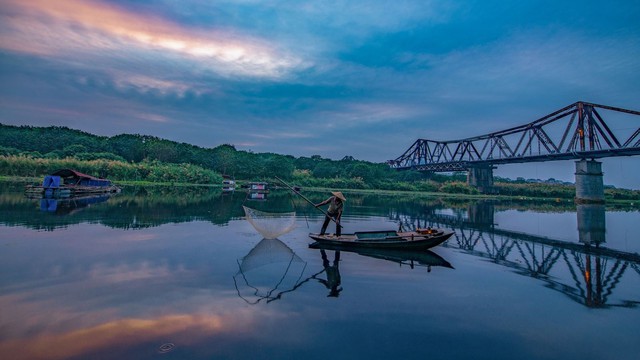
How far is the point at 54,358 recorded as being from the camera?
589 centimetres

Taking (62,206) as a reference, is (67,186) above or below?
above

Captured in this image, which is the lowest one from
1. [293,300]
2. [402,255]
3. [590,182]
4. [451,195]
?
[451,195]

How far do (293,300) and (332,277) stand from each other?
107 inches

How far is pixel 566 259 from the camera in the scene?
16547 mm

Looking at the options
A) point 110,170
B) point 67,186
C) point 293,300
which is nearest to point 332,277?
point 293,300

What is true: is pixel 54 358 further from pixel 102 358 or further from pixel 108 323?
pixel 108 323

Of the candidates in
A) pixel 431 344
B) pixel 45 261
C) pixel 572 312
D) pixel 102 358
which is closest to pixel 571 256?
pixel 572 312

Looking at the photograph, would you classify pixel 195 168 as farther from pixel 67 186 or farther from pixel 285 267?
pixel 285 267

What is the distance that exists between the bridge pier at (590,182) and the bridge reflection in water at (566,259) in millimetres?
43965

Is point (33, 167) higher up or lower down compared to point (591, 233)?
higher up

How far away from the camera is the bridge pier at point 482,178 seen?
320ft

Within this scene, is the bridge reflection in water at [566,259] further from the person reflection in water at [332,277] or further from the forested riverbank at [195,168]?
the forested riverbank at [195,168]

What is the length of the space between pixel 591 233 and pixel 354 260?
73.1 feet

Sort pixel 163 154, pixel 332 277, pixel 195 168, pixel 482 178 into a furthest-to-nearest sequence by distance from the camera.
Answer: pixel 163 154 < pixel 482 178 < pixel 195 168 < pixel 332 277
